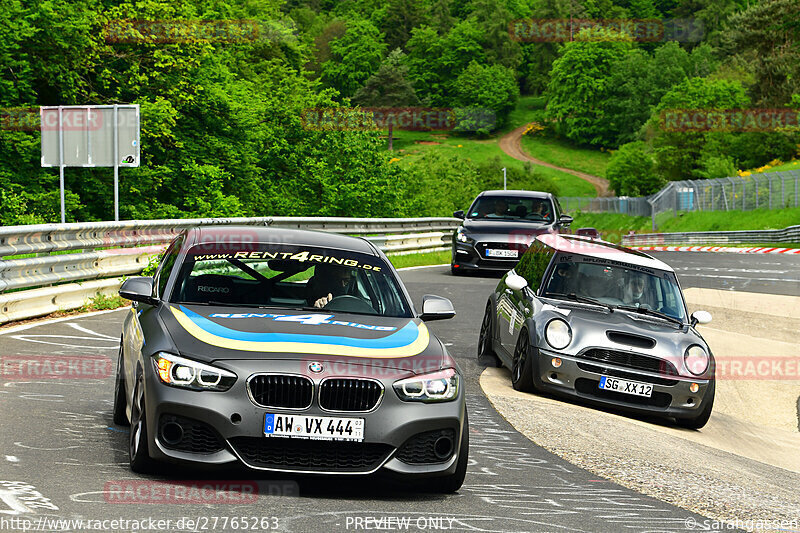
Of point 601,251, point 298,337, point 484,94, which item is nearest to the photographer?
point 298,337

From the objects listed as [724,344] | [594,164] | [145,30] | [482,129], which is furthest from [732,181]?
[482,129]

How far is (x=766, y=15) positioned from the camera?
388 ft

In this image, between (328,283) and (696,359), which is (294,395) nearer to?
(328,283)

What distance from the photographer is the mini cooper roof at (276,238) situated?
299 inches

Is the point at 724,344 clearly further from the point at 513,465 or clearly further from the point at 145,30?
the point at 145,30

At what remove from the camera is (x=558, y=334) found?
1077cm

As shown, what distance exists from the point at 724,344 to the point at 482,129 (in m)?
170

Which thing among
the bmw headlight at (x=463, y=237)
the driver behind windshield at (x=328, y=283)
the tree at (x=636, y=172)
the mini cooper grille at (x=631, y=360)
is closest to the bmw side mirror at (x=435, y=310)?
the driver behind windshield at (x=328, y=283)

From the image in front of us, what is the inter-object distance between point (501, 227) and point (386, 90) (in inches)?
6176

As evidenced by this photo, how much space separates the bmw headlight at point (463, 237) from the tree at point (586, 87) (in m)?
152

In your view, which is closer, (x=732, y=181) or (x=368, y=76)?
(x=732, y=181)

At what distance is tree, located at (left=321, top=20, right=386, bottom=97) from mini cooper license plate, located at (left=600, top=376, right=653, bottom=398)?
177m

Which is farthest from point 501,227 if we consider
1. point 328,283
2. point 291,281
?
point 328,283

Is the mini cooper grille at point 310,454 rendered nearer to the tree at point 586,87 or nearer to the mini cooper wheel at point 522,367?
the mini cooper wheel at point 522,367
